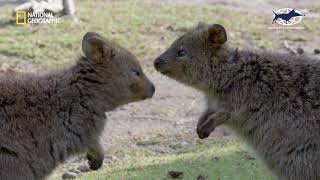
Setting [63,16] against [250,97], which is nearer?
[250,97]

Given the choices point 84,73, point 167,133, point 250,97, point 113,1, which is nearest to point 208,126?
point 250,97

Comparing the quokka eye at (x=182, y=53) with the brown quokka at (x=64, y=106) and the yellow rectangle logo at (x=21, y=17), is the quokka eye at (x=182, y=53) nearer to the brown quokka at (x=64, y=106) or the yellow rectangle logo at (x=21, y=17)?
the brown quokka at (x=64, y=106)

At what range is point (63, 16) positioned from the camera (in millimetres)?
18734

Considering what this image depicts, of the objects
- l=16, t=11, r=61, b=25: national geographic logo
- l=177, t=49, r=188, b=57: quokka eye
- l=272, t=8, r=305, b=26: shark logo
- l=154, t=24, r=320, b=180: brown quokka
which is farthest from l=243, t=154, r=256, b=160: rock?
l=272, t=8, r=305, b=26: shark logo

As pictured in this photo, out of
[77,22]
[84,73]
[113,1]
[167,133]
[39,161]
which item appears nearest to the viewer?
[39,161]

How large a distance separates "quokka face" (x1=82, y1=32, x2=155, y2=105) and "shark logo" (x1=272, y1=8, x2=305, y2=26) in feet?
40.8

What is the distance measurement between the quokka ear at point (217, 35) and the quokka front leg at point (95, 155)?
1.64m

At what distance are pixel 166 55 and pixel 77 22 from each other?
1051 cm

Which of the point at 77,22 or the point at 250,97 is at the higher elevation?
the point at 250,97

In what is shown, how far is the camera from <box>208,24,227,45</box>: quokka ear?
25.6 feet

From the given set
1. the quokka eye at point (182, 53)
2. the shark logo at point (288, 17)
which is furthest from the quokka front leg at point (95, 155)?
the shark logo at point (288, 17)

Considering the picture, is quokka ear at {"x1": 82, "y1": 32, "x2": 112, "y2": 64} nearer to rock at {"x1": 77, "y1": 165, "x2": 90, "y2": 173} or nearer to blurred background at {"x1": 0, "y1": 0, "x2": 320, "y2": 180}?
blurred background at {"x1": 0, "y1": 0, "x2": 320, "y2": 180}

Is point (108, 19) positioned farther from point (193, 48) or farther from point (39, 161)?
point (39, 161)

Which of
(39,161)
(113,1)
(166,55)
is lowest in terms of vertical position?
(113,1)
